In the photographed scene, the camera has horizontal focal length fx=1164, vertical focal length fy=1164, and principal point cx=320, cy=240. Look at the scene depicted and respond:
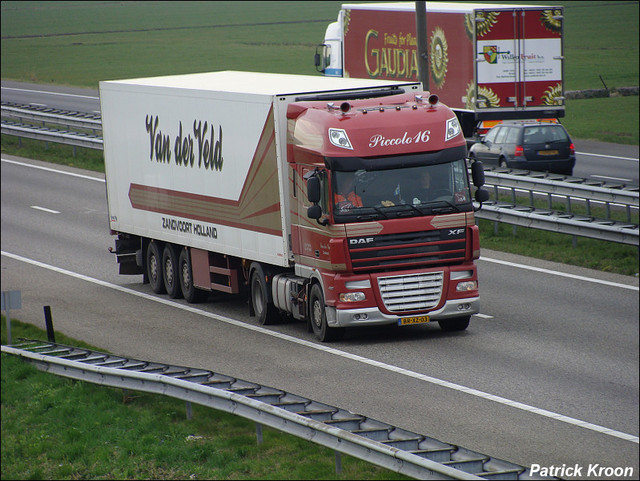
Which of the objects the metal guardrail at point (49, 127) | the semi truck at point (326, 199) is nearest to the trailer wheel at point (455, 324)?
the semi truck at point (326, 199)

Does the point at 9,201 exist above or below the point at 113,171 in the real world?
below

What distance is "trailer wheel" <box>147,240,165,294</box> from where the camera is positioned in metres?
20.8

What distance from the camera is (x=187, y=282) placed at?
19.9 m

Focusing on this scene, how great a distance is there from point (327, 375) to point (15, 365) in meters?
4.25

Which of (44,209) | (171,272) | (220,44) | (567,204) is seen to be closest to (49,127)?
(44,209)

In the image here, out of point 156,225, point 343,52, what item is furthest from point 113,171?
point 343,52

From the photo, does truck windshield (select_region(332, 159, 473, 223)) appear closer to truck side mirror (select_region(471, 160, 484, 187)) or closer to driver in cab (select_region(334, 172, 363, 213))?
driver in cab (select_region(334, 172, 363, 213))

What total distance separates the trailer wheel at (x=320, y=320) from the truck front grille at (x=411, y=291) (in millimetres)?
918

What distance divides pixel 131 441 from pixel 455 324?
624cm

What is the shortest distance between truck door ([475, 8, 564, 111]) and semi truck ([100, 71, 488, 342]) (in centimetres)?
1640

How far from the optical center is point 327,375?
14375 millimetres

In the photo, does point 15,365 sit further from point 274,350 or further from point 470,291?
point 470,291

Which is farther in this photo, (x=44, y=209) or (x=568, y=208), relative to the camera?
(x=44, y=209)

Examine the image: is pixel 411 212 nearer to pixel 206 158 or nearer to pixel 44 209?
pixel 206 158
